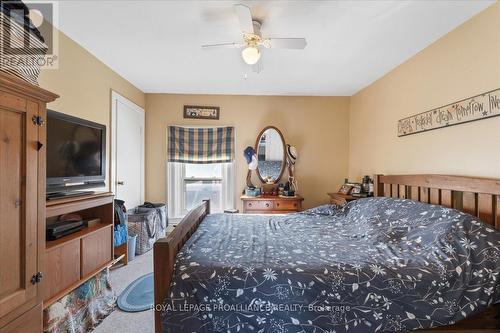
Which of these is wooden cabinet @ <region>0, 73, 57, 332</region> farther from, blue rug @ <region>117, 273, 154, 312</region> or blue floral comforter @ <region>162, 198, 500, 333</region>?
blue rug @ <region>117, 273, 154, 312</region>

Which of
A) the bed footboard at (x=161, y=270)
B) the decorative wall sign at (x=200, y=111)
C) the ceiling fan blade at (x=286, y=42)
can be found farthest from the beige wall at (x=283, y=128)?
the bed footboard at (x=161, y=270)

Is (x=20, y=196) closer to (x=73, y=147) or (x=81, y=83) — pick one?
(x=73, y=147)

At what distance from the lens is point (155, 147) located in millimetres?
3684

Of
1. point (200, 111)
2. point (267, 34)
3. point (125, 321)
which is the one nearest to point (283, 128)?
point (200, 111)

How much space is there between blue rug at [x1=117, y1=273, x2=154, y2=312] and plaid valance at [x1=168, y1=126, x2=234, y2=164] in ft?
6.15

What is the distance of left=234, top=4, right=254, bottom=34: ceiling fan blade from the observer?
4.82 ft

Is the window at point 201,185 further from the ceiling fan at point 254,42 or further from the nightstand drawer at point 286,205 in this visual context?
the ceiling fan at point 254,42

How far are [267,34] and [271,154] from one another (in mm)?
1953

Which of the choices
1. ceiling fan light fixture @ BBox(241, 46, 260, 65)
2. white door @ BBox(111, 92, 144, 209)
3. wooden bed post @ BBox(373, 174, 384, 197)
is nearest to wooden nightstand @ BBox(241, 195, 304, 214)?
wooden bed post @ BBox(373, 174, 384, 197)

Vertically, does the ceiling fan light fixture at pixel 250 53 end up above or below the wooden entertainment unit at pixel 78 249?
above

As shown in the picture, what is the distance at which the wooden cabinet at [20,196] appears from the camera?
92 centimetres

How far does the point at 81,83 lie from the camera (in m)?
2.26

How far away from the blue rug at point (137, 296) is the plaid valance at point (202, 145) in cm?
187

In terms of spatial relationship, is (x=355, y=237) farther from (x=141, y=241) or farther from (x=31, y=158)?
(x=141, y=241)
